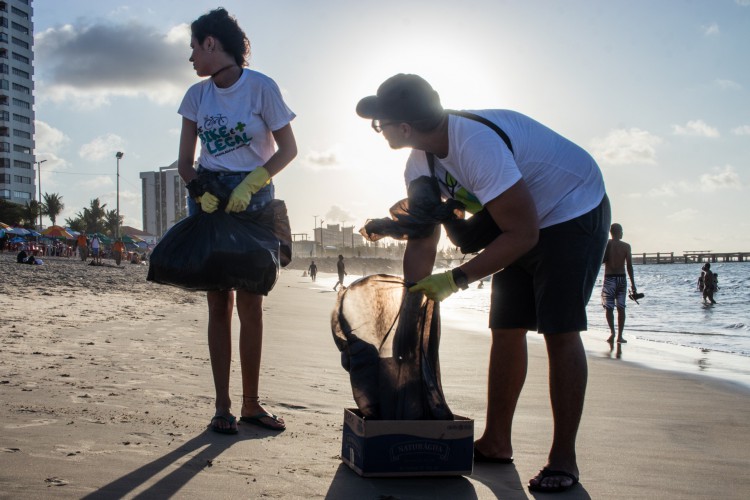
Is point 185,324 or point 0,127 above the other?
point 0,127

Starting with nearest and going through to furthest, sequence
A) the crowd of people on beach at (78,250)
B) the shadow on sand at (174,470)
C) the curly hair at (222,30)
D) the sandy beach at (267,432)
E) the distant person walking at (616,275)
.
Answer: the shadow on sand at (174,470) → the sandy beach at (267,432) → the curly hair at (222,30) → the distant person walking at (616,275) → the crowd of people on beach at (78,250)

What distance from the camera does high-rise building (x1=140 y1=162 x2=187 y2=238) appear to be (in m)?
160

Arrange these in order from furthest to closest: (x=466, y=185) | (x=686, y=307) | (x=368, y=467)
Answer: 1. (x=686, y=307)
2. (x=466, y=185)
3. (x=368, y=467)

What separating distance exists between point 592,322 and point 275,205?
11.4 metres

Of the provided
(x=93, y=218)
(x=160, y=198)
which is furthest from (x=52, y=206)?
(x=160, y=198)

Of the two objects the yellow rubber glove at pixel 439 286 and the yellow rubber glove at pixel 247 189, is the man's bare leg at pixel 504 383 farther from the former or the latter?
the yellow rubber glove at pixel 247 189

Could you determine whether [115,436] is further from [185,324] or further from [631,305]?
[631,305]

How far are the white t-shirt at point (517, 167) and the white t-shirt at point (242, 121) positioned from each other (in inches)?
31.4

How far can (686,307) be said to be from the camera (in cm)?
2022

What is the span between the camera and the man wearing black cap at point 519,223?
2.35 metres

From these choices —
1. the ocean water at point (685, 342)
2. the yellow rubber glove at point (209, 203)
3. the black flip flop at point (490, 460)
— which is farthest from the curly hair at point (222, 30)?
the ocean water at point (685, 342)

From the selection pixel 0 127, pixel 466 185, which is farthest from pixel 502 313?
pixel 0 127

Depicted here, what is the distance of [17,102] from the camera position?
91438 mm

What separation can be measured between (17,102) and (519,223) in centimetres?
10241
